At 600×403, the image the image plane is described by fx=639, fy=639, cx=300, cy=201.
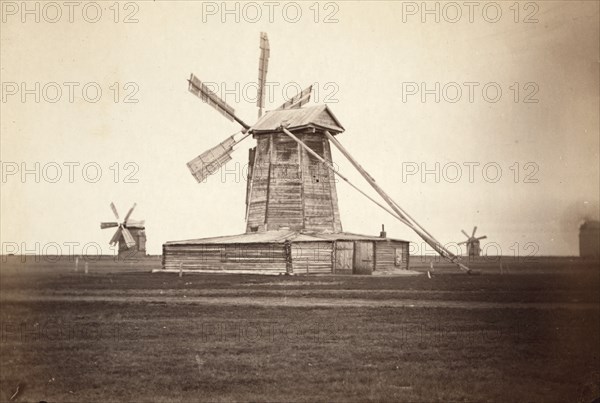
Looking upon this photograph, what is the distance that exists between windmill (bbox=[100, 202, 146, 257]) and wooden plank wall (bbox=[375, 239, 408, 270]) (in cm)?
2158

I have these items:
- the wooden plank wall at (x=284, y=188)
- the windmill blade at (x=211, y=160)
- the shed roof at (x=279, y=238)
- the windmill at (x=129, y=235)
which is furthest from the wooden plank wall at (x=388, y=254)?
the windmill at (x=129, y=235)

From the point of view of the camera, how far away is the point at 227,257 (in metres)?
27.4

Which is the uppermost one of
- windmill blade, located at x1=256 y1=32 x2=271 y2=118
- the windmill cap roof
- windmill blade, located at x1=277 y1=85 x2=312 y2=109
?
windmill blade, located at x1=256 y1=32 x2=271 y2=118

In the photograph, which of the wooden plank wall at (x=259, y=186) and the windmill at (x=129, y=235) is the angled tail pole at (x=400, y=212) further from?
the windmill at (x=129, y=235)

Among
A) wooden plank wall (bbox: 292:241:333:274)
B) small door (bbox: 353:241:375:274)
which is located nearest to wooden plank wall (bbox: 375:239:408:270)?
small door (bbox: 353:241:375:274)

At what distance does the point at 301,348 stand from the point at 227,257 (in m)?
17.6

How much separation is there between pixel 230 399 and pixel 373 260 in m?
19.9

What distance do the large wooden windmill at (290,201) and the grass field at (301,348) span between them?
32.3 ft

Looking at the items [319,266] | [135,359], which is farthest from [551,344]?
[319,266]

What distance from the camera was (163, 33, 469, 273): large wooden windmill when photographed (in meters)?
25.8

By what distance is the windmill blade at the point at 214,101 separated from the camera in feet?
76.0

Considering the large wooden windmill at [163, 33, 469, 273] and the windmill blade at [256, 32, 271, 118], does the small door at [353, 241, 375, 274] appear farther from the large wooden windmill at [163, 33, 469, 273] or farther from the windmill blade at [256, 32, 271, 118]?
the windmill blade at [256, 32, 271, 118]

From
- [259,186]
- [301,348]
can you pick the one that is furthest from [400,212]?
[301,348]

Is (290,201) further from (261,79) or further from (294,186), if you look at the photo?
(261,79)
